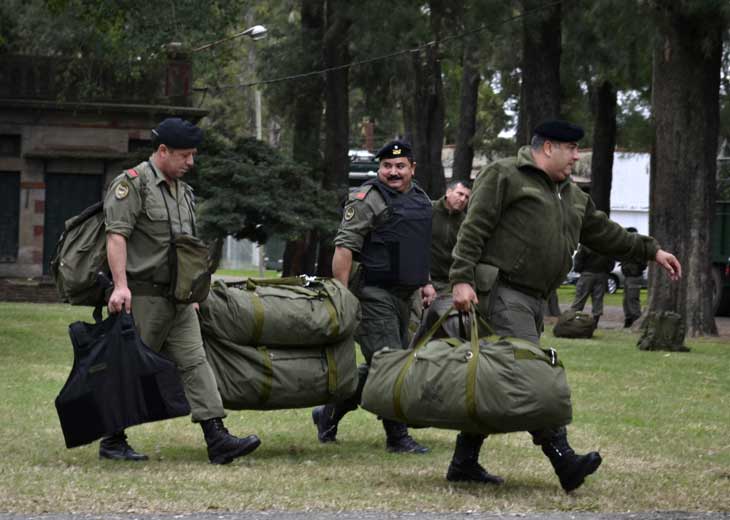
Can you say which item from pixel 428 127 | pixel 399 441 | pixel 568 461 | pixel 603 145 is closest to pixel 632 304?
pixel 603 145

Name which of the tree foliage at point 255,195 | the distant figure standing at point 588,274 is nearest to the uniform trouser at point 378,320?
the distant figure standing at point 588,274

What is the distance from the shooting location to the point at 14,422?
11.2 meters

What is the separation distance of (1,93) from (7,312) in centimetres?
875

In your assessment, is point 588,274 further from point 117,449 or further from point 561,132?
point 561,132

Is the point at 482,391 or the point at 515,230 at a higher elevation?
the point at 515,230

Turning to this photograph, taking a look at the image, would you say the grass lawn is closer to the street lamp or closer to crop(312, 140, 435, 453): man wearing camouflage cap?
crop(312, 140, 435, 453): man wearing camouflage cap

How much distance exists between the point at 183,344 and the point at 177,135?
113cm

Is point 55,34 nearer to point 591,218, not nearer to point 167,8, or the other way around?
point 167,8

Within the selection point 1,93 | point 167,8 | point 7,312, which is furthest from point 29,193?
point 167,8

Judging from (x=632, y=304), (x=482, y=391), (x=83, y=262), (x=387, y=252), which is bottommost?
(x=632, y=304)

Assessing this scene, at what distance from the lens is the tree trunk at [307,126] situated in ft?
115

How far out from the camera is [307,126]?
36.6 meters

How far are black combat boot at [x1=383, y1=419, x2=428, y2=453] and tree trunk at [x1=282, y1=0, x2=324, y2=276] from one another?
2464cm

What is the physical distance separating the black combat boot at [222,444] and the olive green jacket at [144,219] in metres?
0.82
